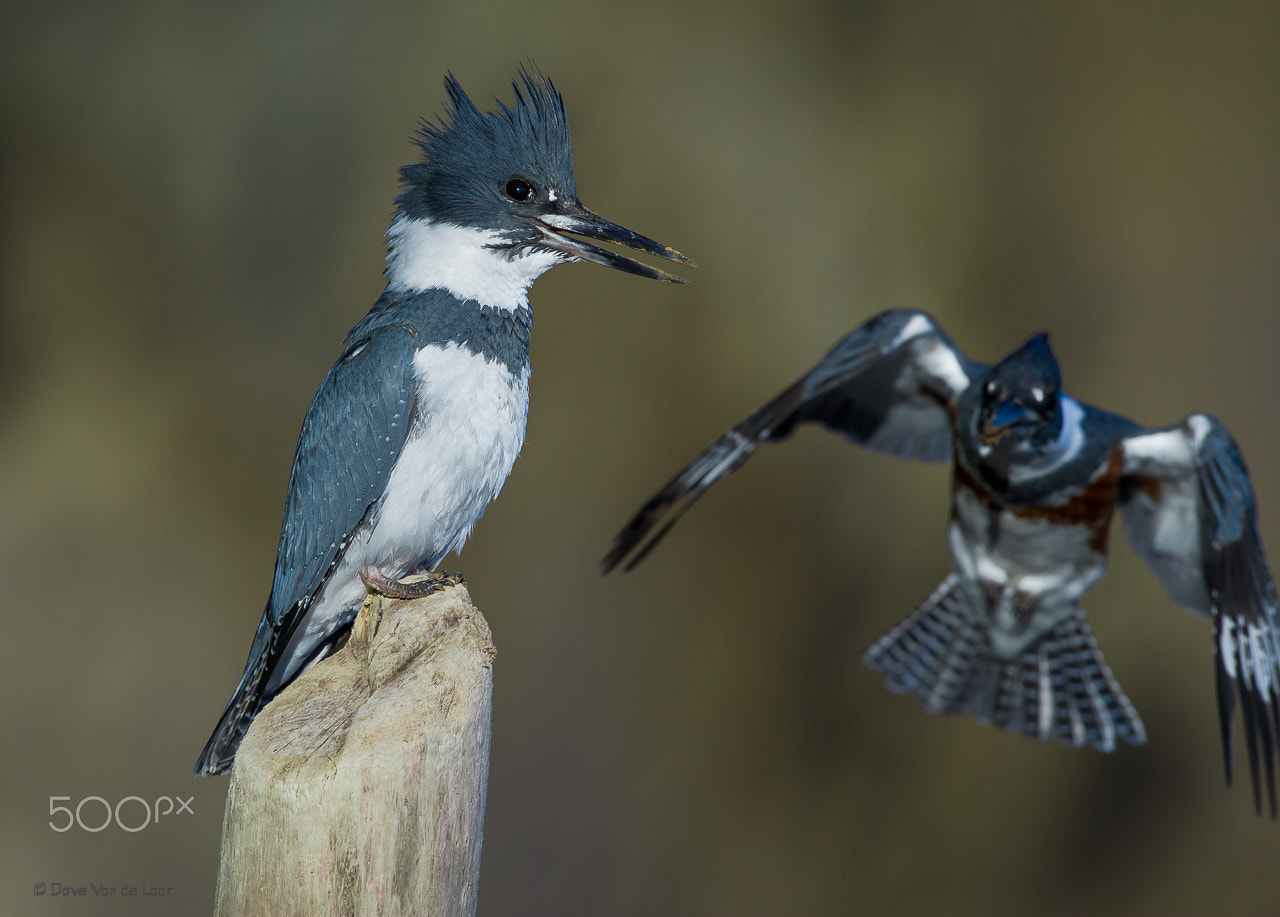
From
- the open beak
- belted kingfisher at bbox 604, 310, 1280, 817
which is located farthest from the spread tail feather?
the open beak

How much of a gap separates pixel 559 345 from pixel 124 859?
1.93m

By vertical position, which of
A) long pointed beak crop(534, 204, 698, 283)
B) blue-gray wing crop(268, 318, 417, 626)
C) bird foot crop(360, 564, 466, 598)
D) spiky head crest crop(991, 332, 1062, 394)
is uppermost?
long pointed beak crop(534, 204, 698, 283)

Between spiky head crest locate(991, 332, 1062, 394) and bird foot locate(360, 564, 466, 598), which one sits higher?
spiky head crest locate(991, 332, 1062, 394)

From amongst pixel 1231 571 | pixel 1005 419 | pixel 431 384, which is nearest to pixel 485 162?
pixel 431 384

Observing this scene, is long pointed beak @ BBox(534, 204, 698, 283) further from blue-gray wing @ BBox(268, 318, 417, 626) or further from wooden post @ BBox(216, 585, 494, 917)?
wooden post @ BBox(216, 585, 494, 917)

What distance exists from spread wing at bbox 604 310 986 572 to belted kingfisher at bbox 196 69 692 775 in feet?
0.83

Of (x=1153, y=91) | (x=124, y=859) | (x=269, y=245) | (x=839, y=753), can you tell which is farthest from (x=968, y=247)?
(x=124, y=859)

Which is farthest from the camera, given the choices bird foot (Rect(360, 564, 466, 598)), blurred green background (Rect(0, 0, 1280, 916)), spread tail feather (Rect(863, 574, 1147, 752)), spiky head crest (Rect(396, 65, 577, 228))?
blurred green background (Rect(0, 0, 1280, 916))

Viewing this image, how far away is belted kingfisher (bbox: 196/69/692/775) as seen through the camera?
4.90ft

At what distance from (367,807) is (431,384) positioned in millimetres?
664

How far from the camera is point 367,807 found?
984 mm

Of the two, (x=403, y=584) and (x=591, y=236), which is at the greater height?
(x=591, y=236)

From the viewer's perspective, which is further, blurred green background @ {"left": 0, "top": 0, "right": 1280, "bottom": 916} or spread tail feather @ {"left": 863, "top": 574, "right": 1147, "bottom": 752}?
blurred green background @ {"left": 0, "top": 0, "right": 1280, "bottom": 916}

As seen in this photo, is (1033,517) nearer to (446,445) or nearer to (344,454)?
(446,445)
